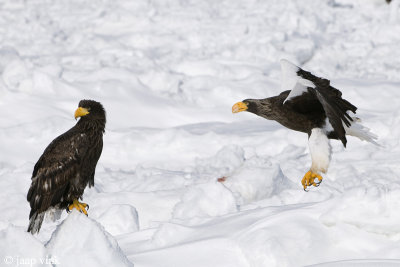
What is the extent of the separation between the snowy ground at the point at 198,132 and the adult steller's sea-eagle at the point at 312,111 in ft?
1.21

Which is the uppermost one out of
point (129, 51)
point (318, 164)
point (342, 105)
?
point (342, 105)

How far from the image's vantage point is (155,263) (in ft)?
10.7

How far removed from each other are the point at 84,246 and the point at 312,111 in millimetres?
2612

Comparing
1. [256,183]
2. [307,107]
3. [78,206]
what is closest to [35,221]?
[78,206]

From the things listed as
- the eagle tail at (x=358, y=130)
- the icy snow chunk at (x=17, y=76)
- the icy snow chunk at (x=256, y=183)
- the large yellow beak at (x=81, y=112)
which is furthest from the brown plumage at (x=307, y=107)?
the icy snow chunk at (x=17, y=76)

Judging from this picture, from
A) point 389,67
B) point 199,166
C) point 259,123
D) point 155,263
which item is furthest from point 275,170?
point 389,67

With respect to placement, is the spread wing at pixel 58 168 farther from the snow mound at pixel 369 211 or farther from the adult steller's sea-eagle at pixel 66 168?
the snow mound at pixel 369 211

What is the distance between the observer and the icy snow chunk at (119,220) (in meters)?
4.64

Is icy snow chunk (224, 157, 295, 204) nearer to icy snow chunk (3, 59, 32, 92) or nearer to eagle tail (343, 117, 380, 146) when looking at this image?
eagle tail (343, 117, 380, 146)

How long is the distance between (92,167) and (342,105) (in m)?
1.87

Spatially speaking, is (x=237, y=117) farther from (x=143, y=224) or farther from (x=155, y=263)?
(x=155, y=263)

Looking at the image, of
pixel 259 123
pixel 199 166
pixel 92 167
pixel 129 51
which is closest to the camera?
pixel 92 167

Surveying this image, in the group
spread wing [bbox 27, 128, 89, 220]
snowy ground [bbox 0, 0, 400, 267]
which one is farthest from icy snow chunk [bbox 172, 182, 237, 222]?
spread wing [bbox 27, 128, 89, 220]

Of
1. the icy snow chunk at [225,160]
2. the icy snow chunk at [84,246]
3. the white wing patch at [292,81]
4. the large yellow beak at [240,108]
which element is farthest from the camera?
the icy snow chunk at [225,160]
